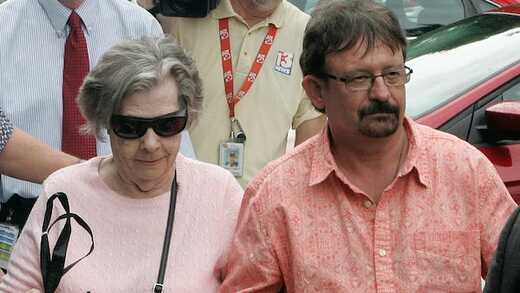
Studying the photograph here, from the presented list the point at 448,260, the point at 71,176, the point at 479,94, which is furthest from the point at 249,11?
the point at 448,260

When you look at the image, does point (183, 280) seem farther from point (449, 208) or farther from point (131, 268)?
point (449, 208)

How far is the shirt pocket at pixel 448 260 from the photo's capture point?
3.03 metres

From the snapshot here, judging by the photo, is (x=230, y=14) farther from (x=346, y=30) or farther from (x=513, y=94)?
(x=346, y=30)

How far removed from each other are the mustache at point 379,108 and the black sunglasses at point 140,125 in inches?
27.3

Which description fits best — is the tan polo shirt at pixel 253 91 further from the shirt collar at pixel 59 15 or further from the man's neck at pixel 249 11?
the shirt collar at pixel 59 15

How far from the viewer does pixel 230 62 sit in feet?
15.6

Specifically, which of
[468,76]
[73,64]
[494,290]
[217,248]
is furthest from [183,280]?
[468,76]

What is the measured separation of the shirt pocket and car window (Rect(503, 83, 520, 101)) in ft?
7.80

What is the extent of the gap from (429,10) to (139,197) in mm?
5946

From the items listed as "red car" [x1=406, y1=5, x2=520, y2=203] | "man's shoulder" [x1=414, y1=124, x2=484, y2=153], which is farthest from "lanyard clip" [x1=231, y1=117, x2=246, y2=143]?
"man's shoulder" [x1=414, y1=124, x2=484, y2=153]

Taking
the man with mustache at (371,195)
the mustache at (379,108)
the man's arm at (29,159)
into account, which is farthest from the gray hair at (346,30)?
the man's arm at (29,159)

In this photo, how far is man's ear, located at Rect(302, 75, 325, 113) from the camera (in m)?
3.22

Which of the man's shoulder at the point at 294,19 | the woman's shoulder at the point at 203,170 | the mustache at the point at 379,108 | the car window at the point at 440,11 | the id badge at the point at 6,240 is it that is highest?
the mustache at the point at 379,108

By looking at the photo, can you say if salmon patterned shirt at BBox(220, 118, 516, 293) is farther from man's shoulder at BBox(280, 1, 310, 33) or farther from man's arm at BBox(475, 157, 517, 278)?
man's shoulder at BBox(280, 1, 310, 33)
